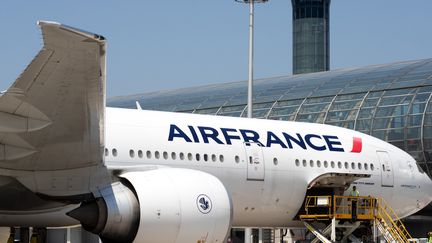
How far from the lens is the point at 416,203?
2362 centimetres

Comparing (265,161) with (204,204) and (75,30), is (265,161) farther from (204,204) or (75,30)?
(75,30)

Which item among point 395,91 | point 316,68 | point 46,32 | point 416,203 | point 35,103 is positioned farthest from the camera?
point 316,68

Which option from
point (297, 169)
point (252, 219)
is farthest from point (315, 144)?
point (252, 219)

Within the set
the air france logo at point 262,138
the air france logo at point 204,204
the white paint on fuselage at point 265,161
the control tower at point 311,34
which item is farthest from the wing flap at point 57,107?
the control tower at point 311,34

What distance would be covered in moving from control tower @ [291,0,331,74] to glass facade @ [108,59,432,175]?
11623cm

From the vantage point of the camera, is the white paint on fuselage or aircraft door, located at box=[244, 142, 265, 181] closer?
the white paint on fuselage

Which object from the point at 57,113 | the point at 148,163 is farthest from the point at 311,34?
the point at 57,113

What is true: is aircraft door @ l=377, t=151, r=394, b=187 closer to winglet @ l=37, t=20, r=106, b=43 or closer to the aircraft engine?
the aircraft engine

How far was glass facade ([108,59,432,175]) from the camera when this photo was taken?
41.3 meters

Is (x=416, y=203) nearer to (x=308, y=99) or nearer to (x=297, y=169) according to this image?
(x=297, y=169)

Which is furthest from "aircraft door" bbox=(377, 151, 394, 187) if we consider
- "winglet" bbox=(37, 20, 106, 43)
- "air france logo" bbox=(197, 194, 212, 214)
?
"winglet" bbox=(37, 20, 106, 43)

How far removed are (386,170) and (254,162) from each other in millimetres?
4338

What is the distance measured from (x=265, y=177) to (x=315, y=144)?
196 cm

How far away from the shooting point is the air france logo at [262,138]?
19.3m
